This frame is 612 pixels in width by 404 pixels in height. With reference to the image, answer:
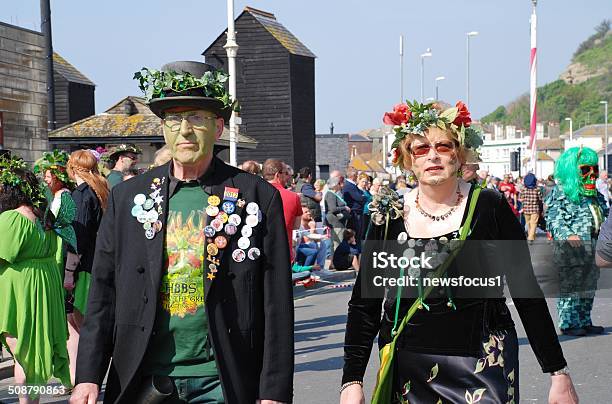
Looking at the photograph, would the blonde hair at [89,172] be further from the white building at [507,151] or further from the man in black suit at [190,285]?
the white building at [507,151]

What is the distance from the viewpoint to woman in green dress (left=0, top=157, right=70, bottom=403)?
679 cm

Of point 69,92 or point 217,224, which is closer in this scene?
point 217,224

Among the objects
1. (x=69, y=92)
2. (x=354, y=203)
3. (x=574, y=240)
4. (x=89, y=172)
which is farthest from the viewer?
(x=69, y=92)

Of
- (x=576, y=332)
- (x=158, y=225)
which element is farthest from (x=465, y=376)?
(x=576, y=332)

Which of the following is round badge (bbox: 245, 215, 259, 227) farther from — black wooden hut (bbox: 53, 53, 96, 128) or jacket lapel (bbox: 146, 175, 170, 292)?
black wooden hut (bbox: 53, 53, 96, 128)

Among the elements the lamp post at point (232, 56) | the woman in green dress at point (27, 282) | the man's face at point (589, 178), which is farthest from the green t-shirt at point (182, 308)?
the lamp post at point (232, 56)

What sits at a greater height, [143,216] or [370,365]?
[143,216]

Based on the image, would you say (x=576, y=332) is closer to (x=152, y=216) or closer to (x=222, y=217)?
(x=222, y=217)

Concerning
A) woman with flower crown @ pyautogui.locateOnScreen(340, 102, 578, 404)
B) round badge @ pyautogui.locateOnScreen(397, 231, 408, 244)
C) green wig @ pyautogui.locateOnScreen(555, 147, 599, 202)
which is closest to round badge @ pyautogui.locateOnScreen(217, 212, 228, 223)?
woman with flower crown @ pyautogui.locateOnScreen(340, 102, 578, 404)

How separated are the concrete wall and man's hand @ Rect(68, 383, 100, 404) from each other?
60.9 feet

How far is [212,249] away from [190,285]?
17cm

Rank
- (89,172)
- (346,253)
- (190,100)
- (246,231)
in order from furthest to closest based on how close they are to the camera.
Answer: (346,253) → (89,172) → (190,100) → (246,231)

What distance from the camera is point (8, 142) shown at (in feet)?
71.6

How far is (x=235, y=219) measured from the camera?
160 inches
